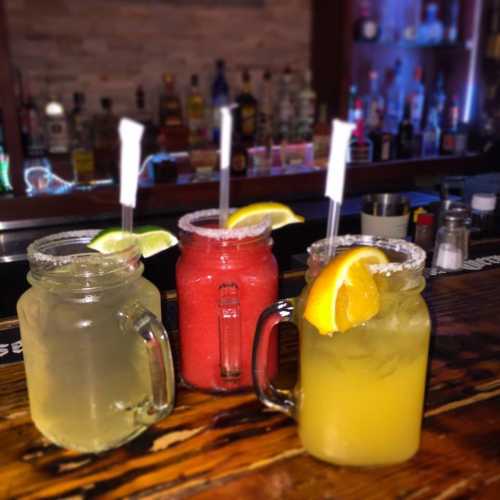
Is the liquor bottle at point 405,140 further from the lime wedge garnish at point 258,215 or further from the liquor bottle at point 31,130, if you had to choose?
the lime wedge garnish at point 258,215

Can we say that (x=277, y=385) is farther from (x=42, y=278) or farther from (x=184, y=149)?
(x=184, y=149)

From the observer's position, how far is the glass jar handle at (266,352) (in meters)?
0.63

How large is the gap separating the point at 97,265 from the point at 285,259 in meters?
1.42

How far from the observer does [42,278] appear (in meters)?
0.62

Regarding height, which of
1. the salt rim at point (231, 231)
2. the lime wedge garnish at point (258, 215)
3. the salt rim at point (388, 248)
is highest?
the lime wedge garnish at point (258, 215)

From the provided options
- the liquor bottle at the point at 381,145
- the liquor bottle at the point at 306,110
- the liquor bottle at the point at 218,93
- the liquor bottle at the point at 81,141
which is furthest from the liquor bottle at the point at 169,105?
the liquor bottle at the point at 381,145

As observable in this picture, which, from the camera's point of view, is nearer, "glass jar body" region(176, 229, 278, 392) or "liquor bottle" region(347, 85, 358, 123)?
"glass jar body" region(176, 229, 278, 392)

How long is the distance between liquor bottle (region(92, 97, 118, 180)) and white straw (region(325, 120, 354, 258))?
5.94 feet

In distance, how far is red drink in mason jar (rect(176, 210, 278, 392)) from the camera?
0.70 meters

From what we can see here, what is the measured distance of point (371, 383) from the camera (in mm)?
590

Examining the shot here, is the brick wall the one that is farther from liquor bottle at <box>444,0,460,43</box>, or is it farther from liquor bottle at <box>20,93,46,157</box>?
liquor bottle at <box>444,0,460,43</box>

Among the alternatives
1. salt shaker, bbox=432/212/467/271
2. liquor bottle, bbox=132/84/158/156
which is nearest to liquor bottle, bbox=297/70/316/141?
liquor bottle, bbox=132/84/158/156

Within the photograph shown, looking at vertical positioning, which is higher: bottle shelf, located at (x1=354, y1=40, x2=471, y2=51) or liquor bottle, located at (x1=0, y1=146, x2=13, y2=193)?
bottle shelf, located at (x1=354, y1=40, x2=471, y2=51)

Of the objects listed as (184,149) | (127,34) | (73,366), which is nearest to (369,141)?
(184,149)
